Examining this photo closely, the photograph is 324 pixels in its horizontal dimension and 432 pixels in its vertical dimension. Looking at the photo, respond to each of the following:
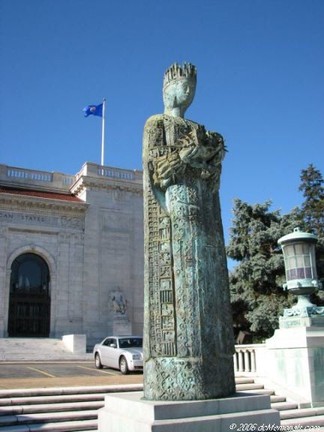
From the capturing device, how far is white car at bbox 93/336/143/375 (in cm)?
1802

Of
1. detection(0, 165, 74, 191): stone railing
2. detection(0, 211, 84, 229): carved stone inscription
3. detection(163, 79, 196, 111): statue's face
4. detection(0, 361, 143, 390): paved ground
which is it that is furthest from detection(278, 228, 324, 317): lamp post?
detection(0, 165, 74, 191): stone railing

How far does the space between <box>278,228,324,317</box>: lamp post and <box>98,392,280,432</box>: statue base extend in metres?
6.48

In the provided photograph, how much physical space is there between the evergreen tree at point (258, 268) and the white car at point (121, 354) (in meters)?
8.49

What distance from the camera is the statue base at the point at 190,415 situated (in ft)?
16.0

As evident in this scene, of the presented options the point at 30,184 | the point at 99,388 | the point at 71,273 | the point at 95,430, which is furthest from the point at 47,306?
the point at 95,430

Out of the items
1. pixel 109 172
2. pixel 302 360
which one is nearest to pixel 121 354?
pixel 302 360

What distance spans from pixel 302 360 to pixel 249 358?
410 centimetres

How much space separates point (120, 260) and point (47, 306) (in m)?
7.00

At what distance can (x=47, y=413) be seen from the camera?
9.67 metres

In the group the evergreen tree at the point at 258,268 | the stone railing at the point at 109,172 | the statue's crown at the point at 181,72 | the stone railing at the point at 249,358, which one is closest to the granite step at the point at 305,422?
the stone railing at the point at 249,358

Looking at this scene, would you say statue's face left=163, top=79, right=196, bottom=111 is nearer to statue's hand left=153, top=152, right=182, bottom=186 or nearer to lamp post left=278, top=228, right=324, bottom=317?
statue's hand left=153, top=152, right=182, bottom=186

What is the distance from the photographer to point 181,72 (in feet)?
22.2

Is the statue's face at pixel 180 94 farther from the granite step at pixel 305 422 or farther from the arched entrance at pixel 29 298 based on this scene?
the arched entrance at pixel 29 298

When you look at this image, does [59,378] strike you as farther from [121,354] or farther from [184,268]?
[184,268]
